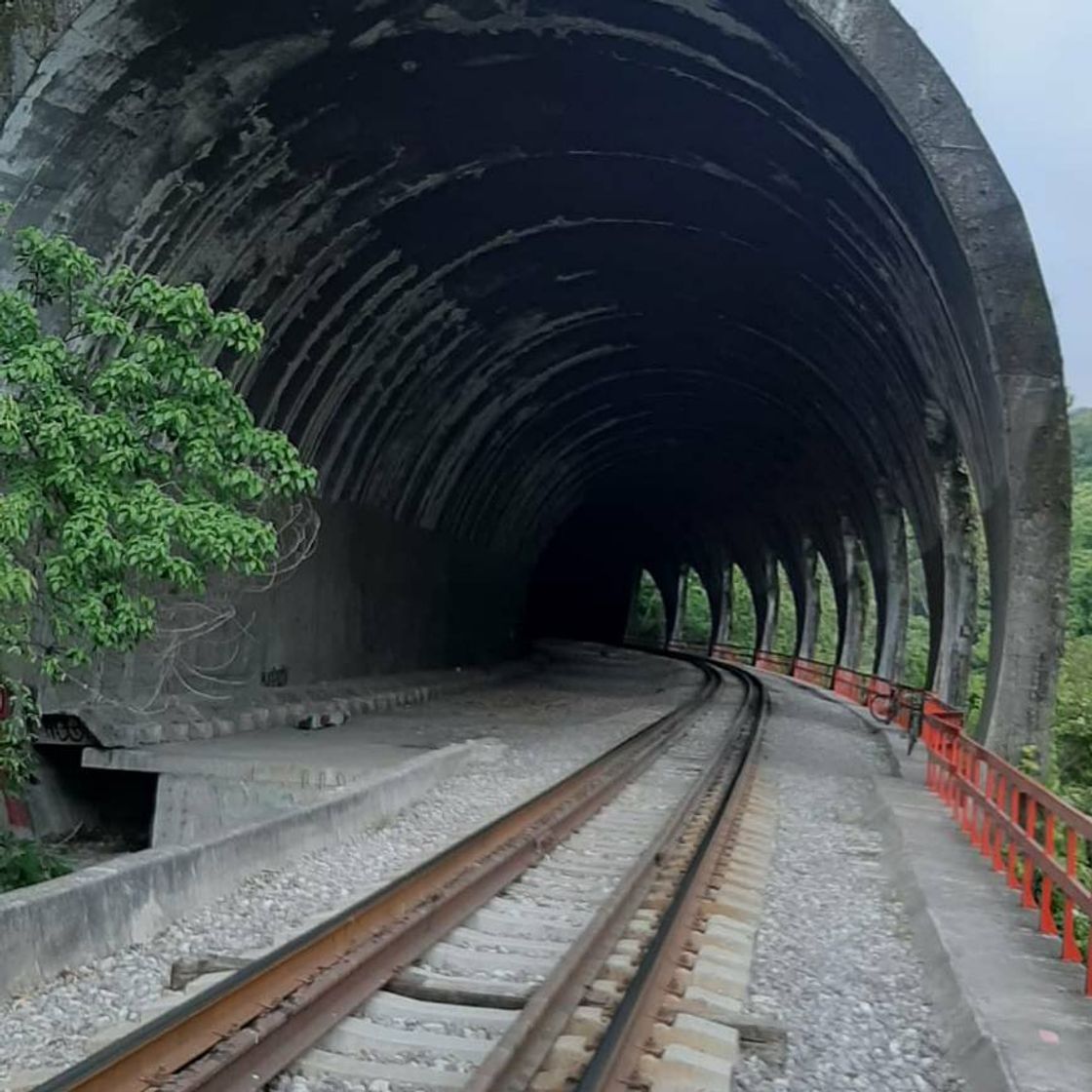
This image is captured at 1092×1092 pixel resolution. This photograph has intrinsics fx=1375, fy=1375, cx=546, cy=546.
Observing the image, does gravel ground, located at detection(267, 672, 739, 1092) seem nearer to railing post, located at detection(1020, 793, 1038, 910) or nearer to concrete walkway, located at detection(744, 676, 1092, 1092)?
concrete walkway, located at detection(744, 676, 1092, 1092)

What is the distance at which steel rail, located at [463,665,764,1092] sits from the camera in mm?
4250

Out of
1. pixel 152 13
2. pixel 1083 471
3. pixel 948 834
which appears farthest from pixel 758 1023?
pixel 1083 471

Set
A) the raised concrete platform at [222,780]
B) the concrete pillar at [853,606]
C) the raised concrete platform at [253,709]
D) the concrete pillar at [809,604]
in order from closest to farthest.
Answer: the raised concrete platform at [222,780] < the raised concrete platform at [253,709] < the concrete pillar at [853,606] < the concrete pillar at [809,604]

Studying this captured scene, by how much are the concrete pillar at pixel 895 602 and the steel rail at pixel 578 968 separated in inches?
600

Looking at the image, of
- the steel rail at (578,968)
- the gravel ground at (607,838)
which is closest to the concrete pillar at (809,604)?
the gravel ground at (607,838)

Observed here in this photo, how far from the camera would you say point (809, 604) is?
3819cm

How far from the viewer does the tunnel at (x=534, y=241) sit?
1006 centimetres

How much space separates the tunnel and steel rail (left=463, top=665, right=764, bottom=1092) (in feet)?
8.98

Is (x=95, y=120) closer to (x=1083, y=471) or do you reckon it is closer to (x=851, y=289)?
(x=851, y=289)

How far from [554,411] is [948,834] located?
54.8 feet

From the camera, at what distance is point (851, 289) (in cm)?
1597

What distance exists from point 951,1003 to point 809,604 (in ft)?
108

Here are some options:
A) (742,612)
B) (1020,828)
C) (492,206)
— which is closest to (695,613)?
(742,612)

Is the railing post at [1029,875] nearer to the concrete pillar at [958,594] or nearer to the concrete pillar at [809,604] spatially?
the concrete pillar at [958,594]
